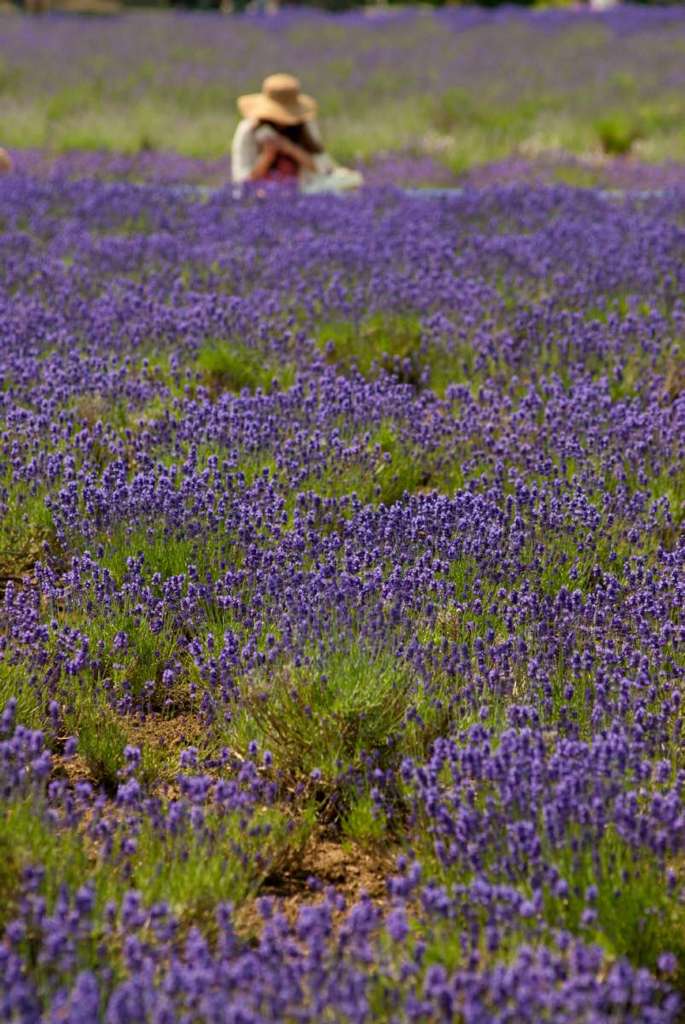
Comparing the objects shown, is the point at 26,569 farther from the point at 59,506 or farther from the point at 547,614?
the point at 547,614

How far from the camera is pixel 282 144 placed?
9062 millimetres

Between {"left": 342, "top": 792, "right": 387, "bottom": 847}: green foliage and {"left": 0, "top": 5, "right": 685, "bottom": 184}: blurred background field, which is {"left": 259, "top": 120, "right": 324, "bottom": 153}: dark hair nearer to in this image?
{"left": 0, "top": 5, "right": 685, "bottom": 184}: blurred background field

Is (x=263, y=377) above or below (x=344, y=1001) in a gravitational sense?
above

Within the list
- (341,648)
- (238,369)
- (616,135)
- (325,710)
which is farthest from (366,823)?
(616,135)

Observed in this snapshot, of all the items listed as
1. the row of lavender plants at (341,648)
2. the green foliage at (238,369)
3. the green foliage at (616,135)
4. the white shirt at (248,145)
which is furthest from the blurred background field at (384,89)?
the green foliage at (238,369)

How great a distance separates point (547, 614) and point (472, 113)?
1145 centimetres

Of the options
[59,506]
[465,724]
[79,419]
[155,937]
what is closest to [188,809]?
[155,937]

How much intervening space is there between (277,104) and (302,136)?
37cm

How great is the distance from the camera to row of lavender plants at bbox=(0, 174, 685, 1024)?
2184mm

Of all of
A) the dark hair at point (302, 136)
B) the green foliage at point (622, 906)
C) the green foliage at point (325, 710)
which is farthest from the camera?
the dark hair at point (302, 136)

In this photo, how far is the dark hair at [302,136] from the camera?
9273 mm

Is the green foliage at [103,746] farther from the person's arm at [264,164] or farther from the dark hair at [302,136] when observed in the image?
the dark hair at [302,136]

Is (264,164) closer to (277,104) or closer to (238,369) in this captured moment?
(277,104)

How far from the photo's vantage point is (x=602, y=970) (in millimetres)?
2309
